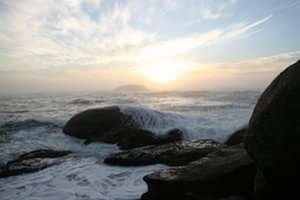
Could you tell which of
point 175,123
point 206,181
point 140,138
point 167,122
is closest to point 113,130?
point 140,138

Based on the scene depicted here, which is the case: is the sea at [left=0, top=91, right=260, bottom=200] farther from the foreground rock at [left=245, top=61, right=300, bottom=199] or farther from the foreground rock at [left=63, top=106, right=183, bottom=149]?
the foreground rock at [left=245, top=61, right=300, bottom=199]

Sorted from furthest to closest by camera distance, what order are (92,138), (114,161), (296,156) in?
(92,138)
(114,161)
(296,156)

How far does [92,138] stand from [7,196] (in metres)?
6.14

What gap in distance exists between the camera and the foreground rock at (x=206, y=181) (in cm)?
489

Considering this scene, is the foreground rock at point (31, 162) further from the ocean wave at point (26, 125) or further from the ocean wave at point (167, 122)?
the ocean wave at point (26, 125)

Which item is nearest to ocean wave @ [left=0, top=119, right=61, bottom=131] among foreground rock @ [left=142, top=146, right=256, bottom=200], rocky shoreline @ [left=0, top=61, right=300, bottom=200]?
rocky shoreline @ [left=0, top=61, right=300, bottom=200]

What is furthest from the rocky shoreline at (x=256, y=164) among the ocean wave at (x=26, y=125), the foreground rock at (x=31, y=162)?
the ocean wave at (x=26, y=125)

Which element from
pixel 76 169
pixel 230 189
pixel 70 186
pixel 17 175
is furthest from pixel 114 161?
pixel 230 189

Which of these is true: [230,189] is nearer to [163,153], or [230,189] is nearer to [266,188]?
[266,188]

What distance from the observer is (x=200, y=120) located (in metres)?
14.5

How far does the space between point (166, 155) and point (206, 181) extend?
10.5 feet

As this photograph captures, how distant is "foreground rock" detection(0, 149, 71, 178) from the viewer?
7.92 m

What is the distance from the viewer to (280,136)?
4020 millimetres

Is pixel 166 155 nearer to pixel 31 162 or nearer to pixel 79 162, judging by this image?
pixel 79 162
